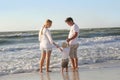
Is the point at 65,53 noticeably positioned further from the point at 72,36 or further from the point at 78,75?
the point at 78,75

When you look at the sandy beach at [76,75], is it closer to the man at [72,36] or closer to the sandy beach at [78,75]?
the sandy beach at [78,75]

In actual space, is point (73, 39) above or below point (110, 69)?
above

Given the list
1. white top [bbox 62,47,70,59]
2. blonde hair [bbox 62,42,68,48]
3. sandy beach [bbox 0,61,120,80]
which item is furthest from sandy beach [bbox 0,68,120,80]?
blonde hair [bbox 62,42,68,48]

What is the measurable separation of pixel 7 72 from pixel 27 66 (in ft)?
3.78

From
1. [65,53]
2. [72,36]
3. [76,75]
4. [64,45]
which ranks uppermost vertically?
[72,36]

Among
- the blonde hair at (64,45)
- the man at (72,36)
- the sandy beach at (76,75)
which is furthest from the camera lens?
the man at (72,36)

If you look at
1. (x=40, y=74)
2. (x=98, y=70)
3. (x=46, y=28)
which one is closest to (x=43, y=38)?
(x=46, y=28)

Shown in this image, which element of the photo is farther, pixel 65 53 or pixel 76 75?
pixel 65 53

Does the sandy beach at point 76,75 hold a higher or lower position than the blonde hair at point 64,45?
lower

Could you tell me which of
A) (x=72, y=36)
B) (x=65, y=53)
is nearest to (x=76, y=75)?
(x=65, y=53)

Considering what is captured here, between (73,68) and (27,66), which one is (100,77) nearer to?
(73,68)

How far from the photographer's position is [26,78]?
1048 centimetres

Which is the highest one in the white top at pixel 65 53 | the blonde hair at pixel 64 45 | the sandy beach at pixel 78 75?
the blonde hair at pixel 64 45

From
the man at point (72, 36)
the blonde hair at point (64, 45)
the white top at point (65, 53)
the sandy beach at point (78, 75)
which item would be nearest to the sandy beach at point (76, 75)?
the sandy beach at point (78, 75)
